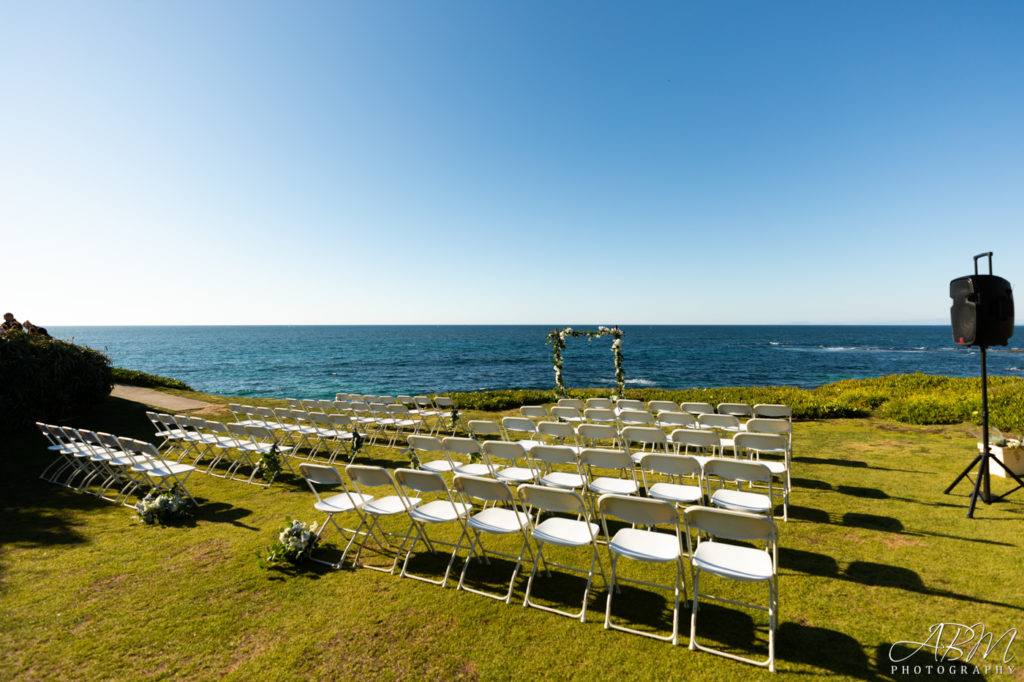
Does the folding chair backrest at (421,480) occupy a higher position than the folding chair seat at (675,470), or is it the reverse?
the folding chair backrest at (421,480)

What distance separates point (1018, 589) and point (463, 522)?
4.20m

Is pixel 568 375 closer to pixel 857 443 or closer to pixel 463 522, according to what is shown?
pixel 857 443

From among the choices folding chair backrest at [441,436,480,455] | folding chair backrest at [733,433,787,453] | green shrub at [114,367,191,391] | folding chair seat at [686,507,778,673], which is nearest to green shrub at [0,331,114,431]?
green shrub at [114,367,191,391]

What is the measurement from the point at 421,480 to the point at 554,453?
1337mm

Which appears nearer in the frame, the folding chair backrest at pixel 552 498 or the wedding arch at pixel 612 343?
the folding chair backrest at pixel 552 498

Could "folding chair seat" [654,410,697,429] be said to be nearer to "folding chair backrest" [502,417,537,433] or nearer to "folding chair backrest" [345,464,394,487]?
"folding chair backrest" [502,417,537,433]

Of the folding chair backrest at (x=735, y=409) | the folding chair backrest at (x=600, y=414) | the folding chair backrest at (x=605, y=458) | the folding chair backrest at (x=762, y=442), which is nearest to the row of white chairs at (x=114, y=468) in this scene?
the folding chair backrest at (x=605, y=458)

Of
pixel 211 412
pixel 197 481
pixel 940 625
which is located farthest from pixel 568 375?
pixel 940 625

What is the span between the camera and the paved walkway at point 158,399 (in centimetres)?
1220

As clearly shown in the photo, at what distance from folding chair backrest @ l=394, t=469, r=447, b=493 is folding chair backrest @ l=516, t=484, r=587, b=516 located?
27.0 inches

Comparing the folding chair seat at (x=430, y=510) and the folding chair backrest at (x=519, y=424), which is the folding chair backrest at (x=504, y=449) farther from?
the folding chair backrest at (x=519, y=424)

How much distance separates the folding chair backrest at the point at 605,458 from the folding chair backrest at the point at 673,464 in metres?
0.18

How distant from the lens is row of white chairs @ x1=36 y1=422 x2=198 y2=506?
5449 millimetres

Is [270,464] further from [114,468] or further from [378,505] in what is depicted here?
[114,468]
